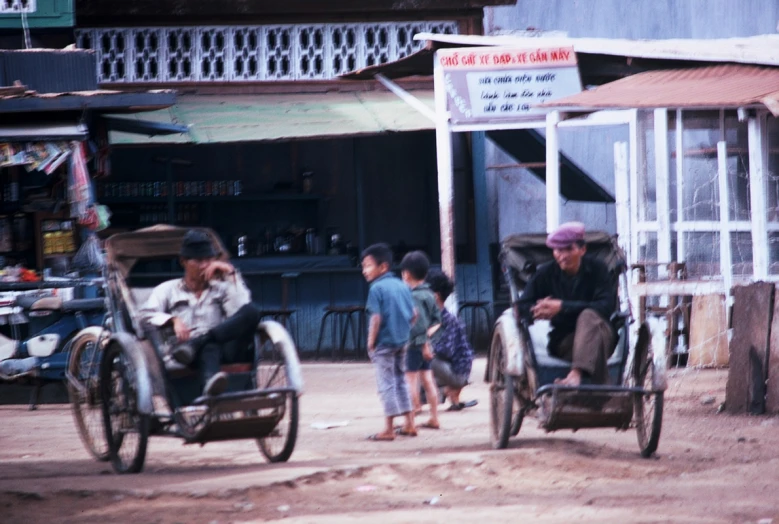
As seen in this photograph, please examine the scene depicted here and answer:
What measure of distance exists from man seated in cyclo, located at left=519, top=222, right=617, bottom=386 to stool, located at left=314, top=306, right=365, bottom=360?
23.3ft

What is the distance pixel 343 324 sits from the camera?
15.6m

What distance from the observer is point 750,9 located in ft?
58.3

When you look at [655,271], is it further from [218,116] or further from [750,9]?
[750,9]

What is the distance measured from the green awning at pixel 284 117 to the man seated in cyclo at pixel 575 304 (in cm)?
609

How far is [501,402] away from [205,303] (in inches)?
81.7

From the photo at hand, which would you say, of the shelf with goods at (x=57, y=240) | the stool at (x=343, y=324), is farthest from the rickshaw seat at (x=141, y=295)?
the stool at (x=343, y=324)

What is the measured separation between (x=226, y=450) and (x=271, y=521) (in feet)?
9.25

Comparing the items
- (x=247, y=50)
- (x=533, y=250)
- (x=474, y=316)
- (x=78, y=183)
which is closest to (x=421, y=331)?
(x=533, y=250)

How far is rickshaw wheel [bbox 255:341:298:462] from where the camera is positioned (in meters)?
7.49

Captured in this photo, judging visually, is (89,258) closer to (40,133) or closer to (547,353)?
(40,133)

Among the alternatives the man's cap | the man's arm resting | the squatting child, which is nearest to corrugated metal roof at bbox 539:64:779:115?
the squatting child

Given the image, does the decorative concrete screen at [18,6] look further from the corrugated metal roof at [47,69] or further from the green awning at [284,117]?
the green awning at [284,117]

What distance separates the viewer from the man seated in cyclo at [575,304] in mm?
7773

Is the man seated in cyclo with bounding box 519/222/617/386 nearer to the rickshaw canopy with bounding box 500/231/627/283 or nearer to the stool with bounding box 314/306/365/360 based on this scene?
the rickshaw canopy with bounding box 500/231/627/283
